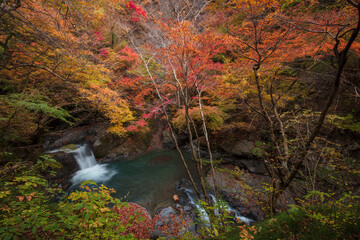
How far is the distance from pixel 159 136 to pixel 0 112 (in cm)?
928

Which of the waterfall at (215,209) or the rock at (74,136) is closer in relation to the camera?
the waterfall at (215,209)

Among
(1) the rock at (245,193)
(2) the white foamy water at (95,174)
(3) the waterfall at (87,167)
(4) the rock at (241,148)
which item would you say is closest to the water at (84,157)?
(3) the waterfall at (87,167)

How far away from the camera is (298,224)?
2.15 meters

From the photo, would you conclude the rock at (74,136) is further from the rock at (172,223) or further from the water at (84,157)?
the rock at (172,223)

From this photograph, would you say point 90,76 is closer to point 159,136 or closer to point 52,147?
point 52,147

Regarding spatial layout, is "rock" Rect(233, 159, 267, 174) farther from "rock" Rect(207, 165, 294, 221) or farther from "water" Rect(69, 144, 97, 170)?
"water" Rect(69, 144, 97, 170)

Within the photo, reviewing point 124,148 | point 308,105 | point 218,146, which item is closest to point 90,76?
point 124,148

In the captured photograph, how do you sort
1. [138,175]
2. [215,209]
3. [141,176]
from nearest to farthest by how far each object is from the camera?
[215,209]
[141,176]
[138,175]

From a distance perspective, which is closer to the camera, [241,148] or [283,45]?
[283,45]

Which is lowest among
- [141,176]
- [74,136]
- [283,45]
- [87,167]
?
[141,176]

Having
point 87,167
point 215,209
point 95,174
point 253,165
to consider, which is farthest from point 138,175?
point 253,165

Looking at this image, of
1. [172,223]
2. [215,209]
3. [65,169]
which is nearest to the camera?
[172,223]

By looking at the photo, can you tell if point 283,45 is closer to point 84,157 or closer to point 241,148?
point 241,148

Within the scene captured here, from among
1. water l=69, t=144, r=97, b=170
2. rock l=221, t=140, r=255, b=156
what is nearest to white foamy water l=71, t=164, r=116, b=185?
water l=69, t=144, r=97, b=170
